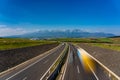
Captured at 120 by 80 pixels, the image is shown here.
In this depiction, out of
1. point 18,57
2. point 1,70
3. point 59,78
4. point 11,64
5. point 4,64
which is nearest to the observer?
point 59,78

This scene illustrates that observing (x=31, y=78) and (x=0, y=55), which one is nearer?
(x=31, y=78)

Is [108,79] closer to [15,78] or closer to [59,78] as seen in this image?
[59,78]

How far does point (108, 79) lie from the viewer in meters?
23.9

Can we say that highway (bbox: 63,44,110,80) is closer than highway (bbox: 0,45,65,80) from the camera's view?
Yes

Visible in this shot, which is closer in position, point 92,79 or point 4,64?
point 92,79

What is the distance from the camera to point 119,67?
33500 millimetres

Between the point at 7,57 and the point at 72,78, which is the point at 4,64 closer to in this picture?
the point at 7,57

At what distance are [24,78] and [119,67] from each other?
56.4 ft

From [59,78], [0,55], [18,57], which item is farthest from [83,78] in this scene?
[18,57]

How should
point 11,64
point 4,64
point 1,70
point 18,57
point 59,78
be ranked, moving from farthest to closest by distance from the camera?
1. point 18,57
2. point 11,64
3. point 4,64
4. point 1,70
5. point 59,78

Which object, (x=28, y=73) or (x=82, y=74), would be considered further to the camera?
(x=28, y=73)

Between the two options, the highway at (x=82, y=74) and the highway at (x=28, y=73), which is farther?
the highway at (x=28, y=73)

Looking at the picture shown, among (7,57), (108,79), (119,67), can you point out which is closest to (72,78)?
(108,79)

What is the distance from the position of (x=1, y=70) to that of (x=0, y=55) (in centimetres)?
387
